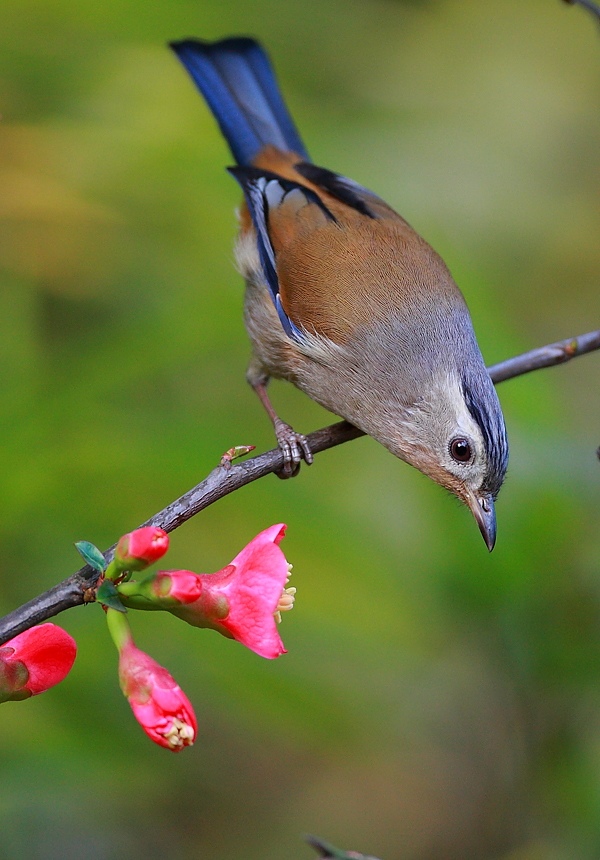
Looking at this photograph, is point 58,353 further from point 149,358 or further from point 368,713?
point 368,713

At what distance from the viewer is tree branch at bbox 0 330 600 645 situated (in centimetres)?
182

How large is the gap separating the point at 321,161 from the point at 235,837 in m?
2.89

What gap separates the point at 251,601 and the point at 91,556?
1.04 feet

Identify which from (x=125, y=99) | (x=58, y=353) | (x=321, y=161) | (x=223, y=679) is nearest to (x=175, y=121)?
(x=125, y=99)

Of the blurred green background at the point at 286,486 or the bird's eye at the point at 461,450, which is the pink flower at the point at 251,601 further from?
the bird's eye at the point at 461,450

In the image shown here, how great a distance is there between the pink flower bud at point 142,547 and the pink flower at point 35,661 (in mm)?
203

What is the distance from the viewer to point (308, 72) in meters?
5.33

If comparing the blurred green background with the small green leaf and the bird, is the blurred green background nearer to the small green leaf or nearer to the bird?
the bird

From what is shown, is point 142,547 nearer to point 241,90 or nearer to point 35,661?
point 35,661

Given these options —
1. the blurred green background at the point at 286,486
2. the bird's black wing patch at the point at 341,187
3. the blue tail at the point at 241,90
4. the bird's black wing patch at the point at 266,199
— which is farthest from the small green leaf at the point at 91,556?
the blue tail at the point at 241,90

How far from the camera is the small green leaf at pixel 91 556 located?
176cm

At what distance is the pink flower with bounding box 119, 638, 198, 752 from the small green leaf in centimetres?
15

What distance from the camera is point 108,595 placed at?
5.81 ft

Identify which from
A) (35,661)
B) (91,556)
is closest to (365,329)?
A: (91,556)
